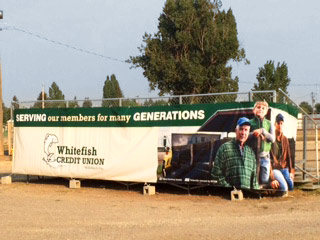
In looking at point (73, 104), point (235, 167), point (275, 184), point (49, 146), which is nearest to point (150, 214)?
point (235, 167)

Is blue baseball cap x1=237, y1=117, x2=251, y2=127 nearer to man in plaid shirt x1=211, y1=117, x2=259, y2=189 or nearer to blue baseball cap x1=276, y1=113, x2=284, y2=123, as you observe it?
man in plaid shirt x1=211, y1=117, x2=259, y2=189

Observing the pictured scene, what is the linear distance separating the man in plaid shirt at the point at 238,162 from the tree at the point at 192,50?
2294 cm

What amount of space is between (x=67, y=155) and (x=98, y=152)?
117 cm

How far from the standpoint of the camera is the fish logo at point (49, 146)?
15250 millimetres

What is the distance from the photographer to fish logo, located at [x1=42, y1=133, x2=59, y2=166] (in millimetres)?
15250

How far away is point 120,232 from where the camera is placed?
8.41m

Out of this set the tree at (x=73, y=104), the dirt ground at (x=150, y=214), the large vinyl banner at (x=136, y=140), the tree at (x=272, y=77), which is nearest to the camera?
the dirt ground at (x=150, y=214)

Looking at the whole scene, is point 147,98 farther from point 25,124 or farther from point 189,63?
point 189,63

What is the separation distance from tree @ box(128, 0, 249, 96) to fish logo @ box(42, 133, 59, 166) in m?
20.5

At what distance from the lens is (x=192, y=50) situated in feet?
119

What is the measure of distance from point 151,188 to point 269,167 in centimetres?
330

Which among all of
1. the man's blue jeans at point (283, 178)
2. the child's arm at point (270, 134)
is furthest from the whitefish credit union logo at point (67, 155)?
the man's blue jeans at point (283, 178)

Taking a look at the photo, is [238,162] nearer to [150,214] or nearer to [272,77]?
[150,214]

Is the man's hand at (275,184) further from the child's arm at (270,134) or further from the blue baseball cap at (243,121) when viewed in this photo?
the blue baseball cap at (243,121)
